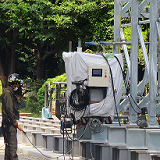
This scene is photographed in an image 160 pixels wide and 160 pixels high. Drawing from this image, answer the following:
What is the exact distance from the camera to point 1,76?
45.9 metres

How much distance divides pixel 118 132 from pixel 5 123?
3258 millimetres

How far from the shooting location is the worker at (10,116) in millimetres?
10641

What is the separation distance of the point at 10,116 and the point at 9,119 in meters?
0.10

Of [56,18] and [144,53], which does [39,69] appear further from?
[144,53]

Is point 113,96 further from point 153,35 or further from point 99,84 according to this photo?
point 153,35

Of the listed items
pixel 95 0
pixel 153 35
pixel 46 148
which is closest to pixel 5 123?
pixel 46 148

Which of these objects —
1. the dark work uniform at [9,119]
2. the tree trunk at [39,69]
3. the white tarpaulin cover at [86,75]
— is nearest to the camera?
the dark work uniform at [9,119]

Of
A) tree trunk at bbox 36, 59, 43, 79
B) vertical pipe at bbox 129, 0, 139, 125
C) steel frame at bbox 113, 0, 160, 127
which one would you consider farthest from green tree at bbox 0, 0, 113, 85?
vertical pipe at bbox 129, 0, 139, 125

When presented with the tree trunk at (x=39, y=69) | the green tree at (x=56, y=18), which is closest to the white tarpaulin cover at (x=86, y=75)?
the green tree at (x=56, y=18)

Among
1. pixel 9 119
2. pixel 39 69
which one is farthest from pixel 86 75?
pixel 39 69

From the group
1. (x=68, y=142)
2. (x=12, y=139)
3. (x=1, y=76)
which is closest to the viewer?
(x=12, y=139)

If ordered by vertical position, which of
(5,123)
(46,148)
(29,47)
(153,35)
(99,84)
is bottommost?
(46,148)

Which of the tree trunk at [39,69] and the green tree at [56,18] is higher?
the green tree at [56,18]

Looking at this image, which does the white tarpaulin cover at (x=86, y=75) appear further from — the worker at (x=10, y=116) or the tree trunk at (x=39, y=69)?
the tree trunk at (x=39, y=69)
